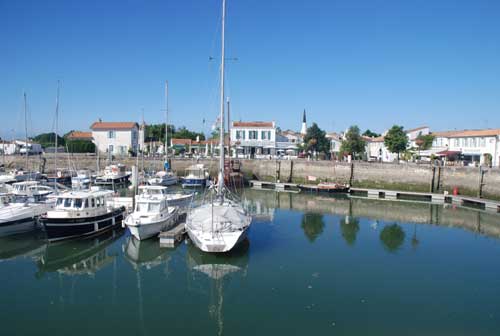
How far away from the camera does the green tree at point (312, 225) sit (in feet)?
95.3

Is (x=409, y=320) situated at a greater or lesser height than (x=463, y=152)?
lesser

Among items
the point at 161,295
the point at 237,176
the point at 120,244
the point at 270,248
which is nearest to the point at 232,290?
the point at 161,295

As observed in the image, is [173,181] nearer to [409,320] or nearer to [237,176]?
[237,176]

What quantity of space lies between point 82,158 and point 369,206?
52.1 m

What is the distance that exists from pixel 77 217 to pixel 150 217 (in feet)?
14.8

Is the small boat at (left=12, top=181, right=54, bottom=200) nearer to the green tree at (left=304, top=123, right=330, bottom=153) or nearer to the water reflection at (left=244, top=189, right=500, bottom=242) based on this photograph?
the water reflection at (left=244, top=189, right=500, bottom=242)

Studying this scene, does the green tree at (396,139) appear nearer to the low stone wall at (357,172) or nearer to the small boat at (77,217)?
the low stone wall at (357,172)

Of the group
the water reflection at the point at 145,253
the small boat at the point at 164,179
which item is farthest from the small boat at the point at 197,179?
the water reflection at the point at 145,253

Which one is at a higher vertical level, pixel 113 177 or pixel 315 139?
pixel 315 139

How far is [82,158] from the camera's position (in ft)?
235

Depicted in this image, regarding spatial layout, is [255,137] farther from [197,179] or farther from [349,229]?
[349,229]

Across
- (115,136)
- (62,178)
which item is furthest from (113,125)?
(62,178)

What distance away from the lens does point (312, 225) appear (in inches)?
1288

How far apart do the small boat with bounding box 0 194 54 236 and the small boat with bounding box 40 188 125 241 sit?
2810 millimetres
